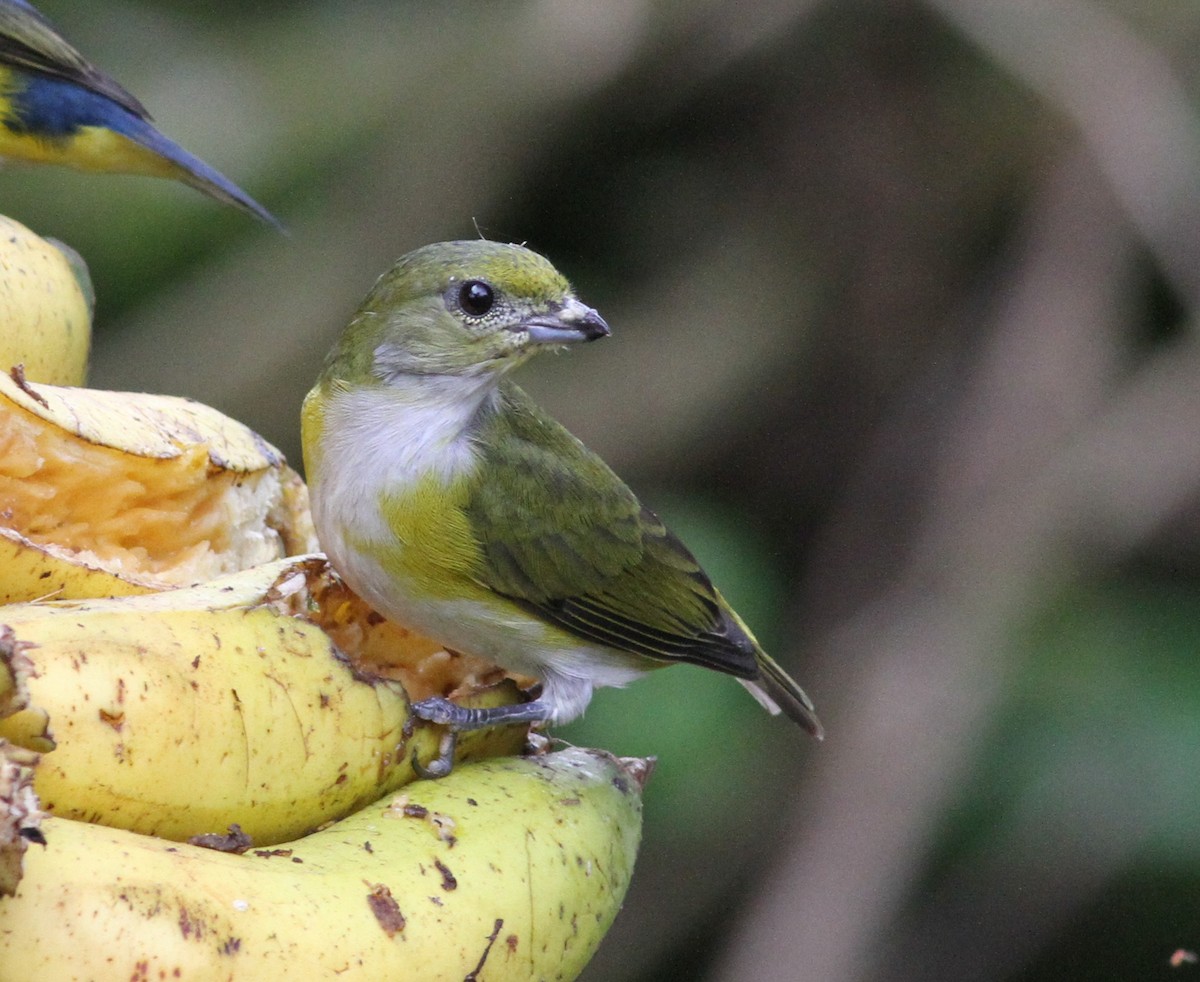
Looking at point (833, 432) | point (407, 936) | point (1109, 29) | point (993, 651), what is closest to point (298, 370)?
point (833, 432)

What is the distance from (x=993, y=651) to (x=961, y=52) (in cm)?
218

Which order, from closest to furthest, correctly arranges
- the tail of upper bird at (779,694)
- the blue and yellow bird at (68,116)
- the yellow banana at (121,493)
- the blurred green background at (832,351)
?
1. the yellow banana at (121,493)
2. the tail of upper bird at (779,694)
3. the blue and yellow bird at (68,116)
4. the blurred green background at (832,351)

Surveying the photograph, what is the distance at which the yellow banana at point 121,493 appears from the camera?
1634mm

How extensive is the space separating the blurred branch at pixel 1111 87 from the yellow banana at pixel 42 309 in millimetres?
3495

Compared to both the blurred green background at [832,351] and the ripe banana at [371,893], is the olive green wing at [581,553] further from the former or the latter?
the blurred green background at [832,351]

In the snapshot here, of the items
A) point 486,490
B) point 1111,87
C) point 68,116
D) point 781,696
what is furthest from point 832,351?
point 486,490

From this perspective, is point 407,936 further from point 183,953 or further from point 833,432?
point 833,432

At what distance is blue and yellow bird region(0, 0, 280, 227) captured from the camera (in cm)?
352

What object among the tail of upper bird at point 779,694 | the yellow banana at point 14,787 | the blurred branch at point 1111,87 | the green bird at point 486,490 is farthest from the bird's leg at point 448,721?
the blurred branch at point 1111,87

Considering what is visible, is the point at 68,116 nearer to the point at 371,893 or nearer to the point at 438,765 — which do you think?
the point at 438,765

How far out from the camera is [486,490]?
2.40 meters

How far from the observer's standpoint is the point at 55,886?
1.25 m

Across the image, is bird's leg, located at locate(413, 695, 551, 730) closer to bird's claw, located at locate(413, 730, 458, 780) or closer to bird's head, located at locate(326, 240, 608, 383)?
bird's claw, located at locate(413, 730, 458, 780)

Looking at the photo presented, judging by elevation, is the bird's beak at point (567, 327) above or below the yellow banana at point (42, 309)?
above
